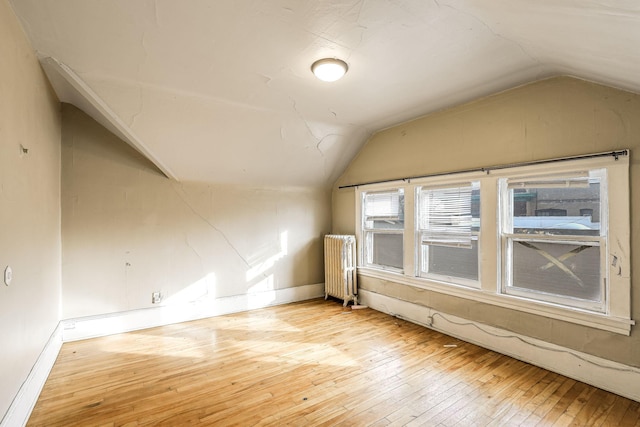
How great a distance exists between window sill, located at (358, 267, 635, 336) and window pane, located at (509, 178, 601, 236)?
0.61m

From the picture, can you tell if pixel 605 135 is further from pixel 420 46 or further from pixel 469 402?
pixel 469 402

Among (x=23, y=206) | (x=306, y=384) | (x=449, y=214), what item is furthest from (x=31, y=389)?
(x=449, y=214)

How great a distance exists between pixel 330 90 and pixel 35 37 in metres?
2.09

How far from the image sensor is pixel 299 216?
15.3ft

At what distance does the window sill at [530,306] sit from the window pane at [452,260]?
165 millimetres

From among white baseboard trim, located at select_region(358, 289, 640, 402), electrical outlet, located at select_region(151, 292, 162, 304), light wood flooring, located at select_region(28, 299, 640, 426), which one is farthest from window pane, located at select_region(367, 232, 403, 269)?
electrical outlet, located at select_region(151, 292, 162, 304)

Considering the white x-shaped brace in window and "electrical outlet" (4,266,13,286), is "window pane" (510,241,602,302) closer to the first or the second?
the white x-shaped brace in window

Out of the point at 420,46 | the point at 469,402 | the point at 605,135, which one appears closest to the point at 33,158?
the point at 420,46

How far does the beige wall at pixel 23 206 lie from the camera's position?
1.58 metres

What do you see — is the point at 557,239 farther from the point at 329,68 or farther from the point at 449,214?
the point at 329,68

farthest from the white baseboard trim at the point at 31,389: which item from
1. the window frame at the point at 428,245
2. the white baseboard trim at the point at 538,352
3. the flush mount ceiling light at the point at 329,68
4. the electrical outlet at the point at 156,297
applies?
the window frame at the point at 428,245

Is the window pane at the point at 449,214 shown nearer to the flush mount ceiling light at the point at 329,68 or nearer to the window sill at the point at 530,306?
the window sill at the point at 530,306

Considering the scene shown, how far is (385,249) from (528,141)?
2.13 metres

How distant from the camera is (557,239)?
8.25 ft
